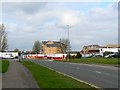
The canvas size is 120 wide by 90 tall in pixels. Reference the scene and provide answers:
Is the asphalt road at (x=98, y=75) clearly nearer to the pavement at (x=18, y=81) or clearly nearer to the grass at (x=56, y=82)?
the grass at (x=56, y=82)

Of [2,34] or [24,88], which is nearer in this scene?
[24,88]

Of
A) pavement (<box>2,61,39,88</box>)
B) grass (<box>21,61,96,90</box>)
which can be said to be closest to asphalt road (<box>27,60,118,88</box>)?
grass (<box>21,61,96,90</box>)

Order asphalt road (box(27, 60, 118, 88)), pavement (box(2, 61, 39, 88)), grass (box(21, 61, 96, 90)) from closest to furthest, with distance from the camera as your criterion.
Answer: grass (box(21, 61, 96, 90)) → pavement (box(2, 61, 39, 88)) → asphalt road (box(27, 60, 118, 88))

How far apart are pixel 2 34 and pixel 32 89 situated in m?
87.4

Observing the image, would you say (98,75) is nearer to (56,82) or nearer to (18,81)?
(18,81)

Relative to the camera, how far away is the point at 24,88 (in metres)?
17.0

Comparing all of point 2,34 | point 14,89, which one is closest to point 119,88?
point 14,89

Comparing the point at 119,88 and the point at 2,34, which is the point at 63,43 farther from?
the point at 119,88

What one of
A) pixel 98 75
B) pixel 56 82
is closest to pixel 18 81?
pixel 56 82

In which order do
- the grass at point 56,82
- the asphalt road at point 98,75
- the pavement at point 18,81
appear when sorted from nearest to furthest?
the grass at point 56,82 < the pavement at point 18,81 < the asphalt road at point 98,75

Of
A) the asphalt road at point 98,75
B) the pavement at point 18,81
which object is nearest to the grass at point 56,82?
the pavement at point 18,81

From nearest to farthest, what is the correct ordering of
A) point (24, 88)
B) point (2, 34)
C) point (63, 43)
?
1. point (24, 88)
2. point (2, 34)
3. point (63, 43)

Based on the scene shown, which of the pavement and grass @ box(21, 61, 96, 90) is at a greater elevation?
grass @ box(21, 61, 96, 90)

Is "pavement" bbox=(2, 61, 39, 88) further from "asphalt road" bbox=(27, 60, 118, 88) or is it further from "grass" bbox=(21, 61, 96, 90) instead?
"asphalt road" bbox=(27, 60, 118, 88)
